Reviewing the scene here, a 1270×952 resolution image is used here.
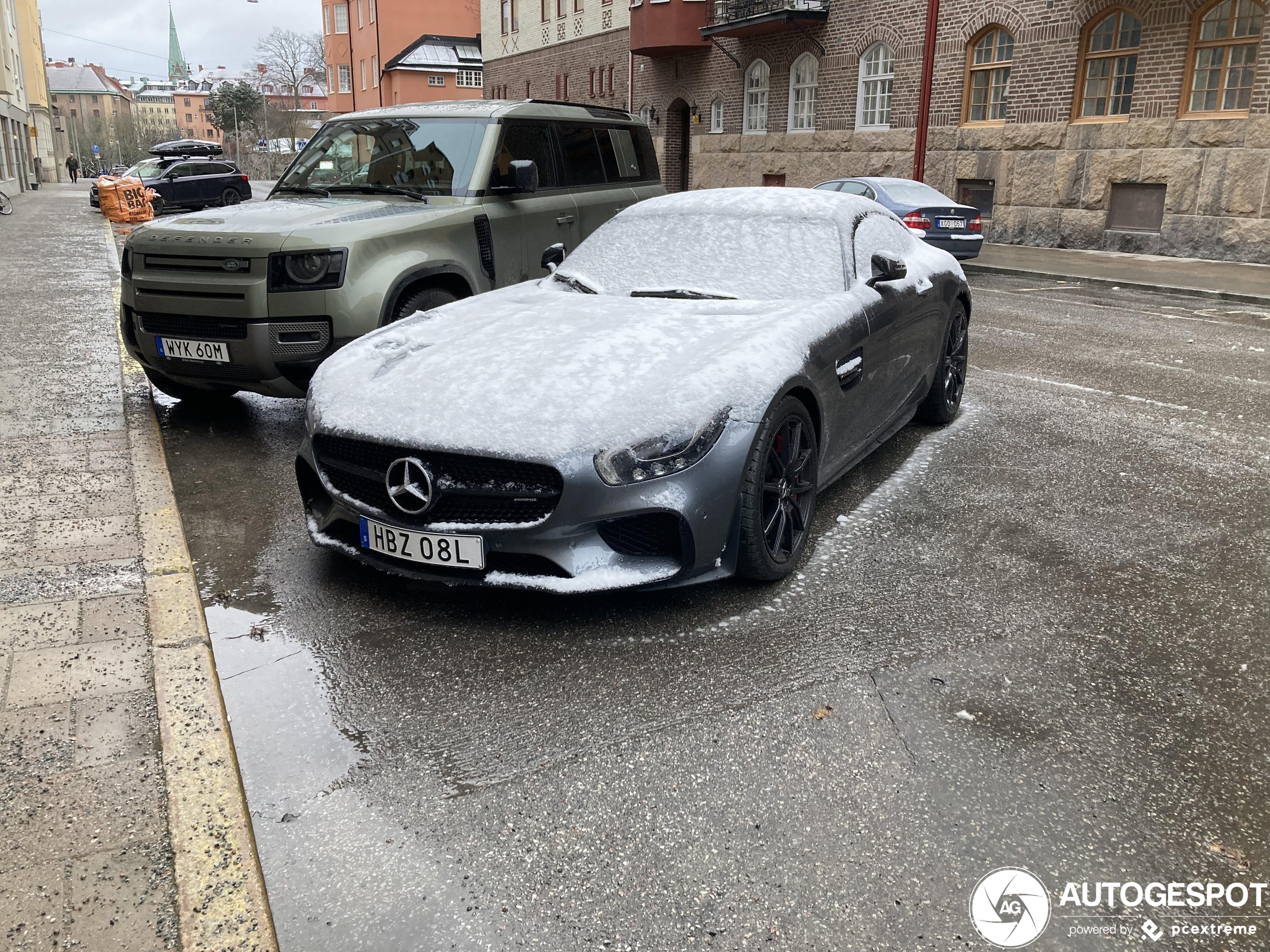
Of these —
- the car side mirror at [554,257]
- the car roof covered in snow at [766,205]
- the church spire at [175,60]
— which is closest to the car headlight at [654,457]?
the car roof covered in snow at [766,205]

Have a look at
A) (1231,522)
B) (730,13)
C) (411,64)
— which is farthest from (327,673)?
(411,64)

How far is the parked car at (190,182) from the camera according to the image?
3142 centimetres

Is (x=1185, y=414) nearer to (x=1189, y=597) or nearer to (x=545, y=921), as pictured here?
(x=1189, y=597)

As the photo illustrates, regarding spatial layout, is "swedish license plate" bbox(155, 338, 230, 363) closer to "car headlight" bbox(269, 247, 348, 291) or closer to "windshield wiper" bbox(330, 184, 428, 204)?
"car headlight" bbox(269, 247, 348, 291)

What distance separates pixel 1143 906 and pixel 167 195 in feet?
112

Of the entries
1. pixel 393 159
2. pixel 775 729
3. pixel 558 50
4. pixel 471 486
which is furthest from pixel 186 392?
pixel 558 50

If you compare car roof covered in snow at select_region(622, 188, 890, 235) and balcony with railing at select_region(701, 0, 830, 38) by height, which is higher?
balcony with railing at select_region(701, 0, 830, 38)

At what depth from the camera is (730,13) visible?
2789 cm

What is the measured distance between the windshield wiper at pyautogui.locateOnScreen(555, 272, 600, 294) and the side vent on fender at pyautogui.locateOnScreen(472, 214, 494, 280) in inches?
64.7

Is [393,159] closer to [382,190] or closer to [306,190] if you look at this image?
[382,190]

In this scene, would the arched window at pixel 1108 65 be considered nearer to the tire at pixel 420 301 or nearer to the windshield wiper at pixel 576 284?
the tire at pixel 420 301

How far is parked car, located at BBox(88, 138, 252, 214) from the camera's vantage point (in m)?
31.4

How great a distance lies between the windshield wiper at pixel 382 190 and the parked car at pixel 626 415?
6.97ft

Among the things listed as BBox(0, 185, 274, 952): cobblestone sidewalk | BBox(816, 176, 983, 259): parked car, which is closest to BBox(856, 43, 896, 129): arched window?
BBox(816, 176, 983, 259): parked car
